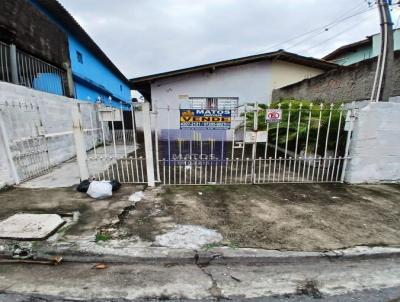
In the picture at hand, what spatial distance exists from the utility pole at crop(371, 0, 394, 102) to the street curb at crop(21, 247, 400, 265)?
3.82m

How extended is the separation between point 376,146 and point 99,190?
19.3 feet

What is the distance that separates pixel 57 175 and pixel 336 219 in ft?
20.8

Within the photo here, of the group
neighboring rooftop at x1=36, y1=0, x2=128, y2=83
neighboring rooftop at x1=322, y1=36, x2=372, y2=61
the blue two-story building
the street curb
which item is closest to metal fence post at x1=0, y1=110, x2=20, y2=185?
the blue two-story building

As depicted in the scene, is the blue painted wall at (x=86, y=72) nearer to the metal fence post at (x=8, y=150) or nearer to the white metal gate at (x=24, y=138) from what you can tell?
the white metal gate at (x=24, y=138)

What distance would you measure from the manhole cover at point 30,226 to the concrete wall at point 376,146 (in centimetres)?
581

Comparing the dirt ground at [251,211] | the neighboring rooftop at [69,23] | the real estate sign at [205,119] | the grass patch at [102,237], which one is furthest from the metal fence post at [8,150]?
the neighboring rooftop at [69,23]

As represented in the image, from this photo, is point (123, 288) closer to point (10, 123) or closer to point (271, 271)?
point (271, 271)

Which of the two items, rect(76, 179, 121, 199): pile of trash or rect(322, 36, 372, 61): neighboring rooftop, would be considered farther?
rect(322, 36, 372, 61): neighboring rooftop

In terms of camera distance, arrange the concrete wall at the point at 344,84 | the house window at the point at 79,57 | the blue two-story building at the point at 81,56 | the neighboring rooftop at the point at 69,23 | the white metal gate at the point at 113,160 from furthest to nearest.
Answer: the house window at the point at 79,57, the blue two-story building at the point at 81,56, the neighboring rooftop at the point at 69,23, the concrete wall at the point at 344,84, the white metal gate at the point at 113,160

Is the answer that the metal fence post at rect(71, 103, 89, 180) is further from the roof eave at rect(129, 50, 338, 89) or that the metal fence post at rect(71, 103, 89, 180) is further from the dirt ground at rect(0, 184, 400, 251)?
the roof eave at rect(129, 50, 338, 89)

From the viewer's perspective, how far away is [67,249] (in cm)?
274

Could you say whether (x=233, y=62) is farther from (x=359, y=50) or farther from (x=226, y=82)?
(x=359, y=50)

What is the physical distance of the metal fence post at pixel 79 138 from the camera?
451 centimetres

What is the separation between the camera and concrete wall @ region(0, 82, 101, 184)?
190 inches
